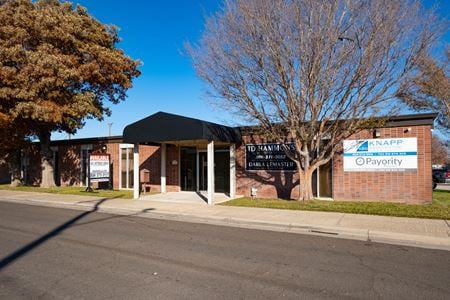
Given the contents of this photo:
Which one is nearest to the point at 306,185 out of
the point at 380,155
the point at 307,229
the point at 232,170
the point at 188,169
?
the point at 380,155

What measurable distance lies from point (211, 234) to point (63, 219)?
5157mm

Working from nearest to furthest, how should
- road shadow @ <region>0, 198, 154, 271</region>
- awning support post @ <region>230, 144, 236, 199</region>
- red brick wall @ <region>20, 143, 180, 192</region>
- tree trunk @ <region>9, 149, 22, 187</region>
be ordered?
1. road shadow @ <region>0, 198, 154, 271</region>
2. awning support post @ <region>230, 144, 236, 199</region>
3. red brick wall @ <region>20, 143, 180, 192</region>
4. tree trunk @ <region>9, 149, 22, 187</region>

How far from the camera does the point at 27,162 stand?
92.8 ft

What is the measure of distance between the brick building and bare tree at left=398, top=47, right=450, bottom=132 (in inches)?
54.2

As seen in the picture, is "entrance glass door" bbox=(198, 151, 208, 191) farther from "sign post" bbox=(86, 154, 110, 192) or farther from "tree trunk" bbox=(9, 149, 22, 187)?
"tree trunk" bbox=(9, 149, 22, 187)

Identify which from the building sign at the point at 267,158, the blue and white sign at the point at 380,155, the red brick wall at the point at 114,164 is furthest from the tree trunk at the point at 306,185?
the red brick wall at the point at 114,164

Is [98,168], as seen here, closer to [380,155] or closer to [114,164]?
[114,164]

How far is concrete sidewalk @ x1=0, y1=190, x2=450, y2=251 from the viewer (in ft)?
27.5

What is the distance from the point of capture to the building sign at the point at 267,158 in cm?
1652

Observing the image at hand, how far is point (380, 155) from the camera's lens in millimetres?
14555

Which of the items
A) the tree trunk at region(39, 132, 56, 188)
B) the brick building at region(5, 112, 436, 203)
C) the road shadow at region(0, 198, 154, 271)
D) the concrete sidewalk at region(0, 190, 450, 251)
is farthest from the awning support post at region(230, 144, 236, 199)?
the tree trunk at region(39, 132, 56, 188)

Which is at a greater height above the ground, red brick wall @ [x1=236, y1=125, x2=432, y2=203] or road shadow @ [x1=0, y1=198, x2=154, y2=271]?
red brick wall @ [x1=236, y1=125, x2=432, y2=203]

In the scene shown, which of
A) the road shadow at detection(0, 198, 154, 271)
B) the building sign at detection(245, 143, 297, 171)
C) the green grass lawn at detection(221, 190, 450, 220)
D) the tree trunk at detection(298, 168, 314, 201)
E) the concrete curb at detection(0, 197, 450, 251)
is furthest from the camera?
the building sign at detection(245, 143, 297, 171)

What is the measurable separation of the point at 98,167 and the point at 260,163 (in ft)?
31.1
